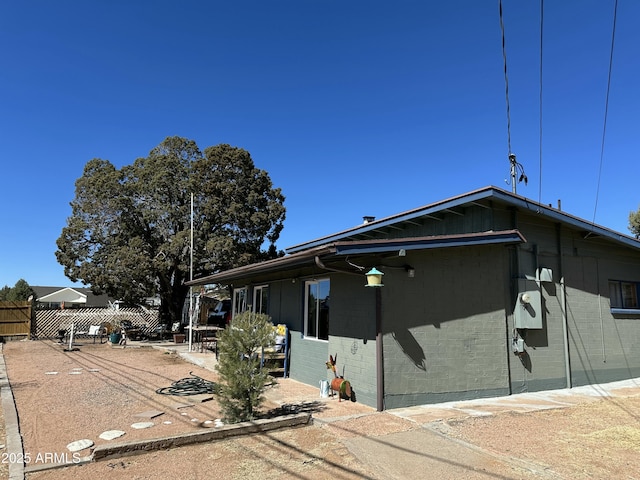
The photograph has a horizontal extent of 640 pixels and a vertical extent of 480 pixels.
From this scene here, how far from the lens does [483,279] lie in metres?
8.16

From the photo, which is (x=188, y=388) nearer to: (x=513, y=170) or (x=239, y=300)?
(x=239, y=300)

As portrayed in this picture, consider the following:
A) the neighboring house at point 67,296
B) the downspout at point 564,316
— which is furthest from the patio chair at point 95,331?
the neighboring house at point 67,296

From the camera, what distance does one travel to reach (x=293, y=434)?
5461mm

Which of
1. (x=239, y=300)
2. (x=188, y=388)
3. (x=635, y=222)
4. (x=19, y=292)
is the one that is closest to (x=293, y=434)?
(x=188, y=388)

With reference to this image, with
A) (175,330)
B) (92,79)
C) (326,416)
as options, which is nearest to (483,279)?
(326,416)

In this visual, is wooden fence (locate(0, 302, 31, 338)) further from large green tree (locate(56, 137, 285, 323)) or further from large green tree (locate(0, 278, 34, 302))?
large green tree (locate(0, 278, 34, 302))

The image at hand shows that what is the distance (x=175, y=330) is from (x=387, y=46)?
60.1 feet

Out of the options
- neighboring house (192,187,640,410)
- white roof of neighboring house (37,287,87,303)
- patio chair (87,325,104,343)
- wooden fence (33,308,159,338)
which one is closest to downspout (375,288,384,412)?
neighboring house (192,187,640,410)

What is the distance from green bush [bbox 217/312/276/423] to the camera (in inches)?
227

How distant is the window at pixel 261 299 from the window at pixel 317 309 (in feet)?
7.93

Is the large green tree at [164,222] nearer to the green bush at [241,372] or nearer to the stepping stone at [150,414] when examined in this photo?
the stepping stone at [150,414]

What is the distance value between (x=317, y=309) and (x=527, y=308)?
4380 mm

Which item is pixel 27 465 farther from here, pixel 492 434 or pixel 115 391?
pixel 492 434

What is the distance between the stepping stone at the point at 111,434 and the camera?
17.6ft
